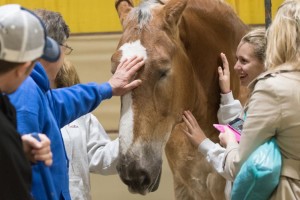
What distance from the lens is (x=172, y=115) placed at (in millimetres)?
2354

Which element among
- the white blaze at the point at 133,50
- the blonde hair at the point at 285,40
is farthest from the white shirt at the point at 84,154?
the blonde hair at the point at 285,40

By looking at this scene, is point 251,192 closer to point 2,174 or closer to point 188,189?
point 2,174

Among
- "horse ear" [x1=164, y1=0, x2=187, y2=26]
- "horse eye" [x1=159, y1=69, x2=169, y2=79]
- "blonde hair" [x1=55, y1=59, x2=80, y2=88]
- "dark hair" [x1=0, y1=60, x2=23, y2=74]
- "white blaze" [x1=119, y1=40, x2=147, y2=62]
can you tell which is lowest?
"blonde hair" [x1=55, y1=59, x2=80, y2=88]

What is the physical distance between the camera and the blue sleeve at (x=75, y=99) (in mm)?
1987

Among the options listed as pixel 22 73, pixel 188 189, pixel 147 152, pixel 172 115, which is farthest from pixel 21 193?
pixel 188 189

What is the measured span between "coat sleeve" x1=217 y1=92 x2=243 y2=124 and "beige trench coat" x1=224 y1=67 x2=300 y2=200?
0.73m

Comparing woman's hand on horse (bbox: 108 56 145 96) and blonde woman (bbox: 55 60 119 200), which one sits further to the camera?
blonde woman (bbox: 55 60 119 200)

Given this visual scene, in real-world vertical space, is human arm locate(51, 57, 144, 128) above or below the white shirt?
above

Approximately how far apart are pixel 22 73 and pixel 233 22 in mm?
1565

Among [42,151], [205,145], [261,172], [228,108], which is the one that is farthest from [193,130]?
[42,151]

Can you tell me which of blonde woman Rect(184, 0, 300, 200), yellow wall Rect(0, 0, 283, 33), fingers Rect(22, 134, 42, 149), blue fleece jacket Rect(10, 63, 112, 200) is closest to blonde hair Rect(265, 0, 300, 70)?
blonde woman Rect(184, 0, 300, 200)

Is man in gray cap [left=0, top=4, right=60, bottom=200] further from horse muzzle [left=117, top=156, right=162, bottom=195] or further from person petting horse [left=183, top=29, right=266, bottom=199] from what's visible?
person petting horse [left=183, top=29, right=266, bottom=199]

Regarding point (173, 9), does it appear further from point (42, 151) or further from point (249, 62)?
point (42, 151)

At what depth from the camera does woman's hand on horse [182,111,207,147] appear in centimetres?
240
